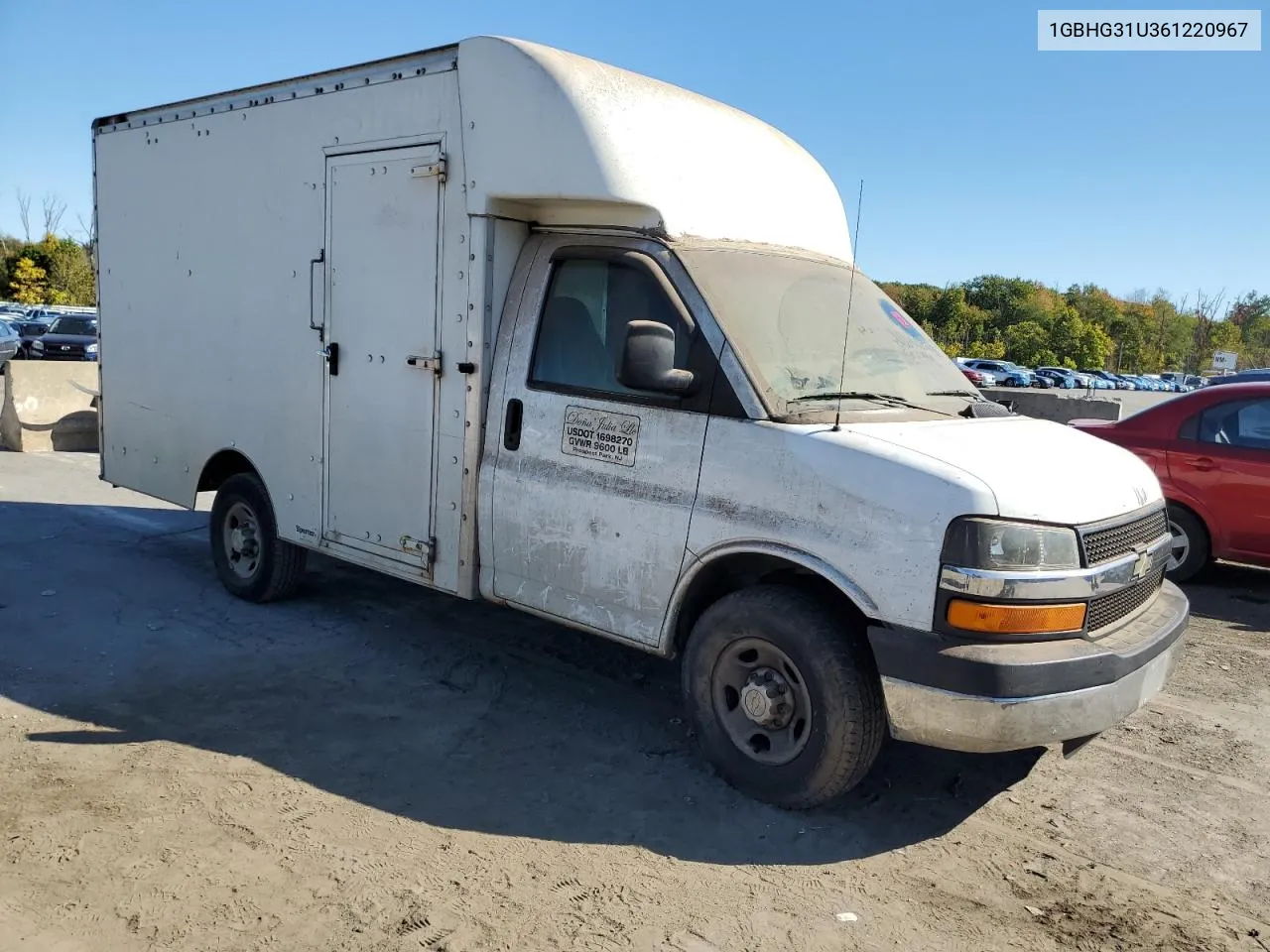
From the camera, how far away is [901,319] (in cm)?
520

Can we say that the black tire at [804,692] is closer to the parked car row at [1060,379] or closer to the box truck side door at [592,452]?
the box truck side door at [592,452]

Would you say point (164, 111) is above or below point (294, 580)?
above

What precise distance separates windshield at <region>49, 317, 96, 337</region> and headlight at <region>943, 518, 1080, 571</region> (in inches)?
1087

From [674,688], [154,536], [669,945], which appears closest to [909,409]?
[674,688]

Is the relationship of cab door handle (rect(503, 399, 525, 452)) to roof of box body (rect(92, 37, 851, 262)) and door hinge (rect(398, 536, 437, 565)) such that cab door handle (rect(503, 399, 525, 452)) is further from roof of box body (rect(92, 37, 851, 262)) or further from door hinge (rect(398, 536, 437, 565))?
roof of box body (rect(92, 37, 851, 262))

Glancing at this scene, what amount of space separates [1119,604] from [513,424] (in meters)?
Result: 2.77

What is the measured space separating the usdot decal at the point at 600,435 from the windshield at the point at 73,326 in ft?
84.8

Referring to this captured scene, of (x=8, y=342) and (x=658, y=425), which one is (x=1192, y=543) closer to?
(x=658, y=425)

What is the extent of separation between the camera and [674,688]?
5.34 m

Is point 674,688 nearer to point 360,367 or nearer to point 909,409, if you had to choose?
point 909,409

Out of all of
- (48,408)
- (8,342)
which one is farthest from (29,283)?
(48,408)

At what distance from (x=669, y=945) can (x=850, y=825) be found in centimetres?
111

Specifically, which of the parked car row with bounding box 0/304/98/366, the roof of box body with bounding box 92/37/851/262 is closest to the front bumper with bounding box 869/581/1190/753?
the roof of box body with bounding box 92/37/851/262

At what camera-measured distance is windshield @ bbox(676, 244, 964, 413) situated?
4203 millimetres
